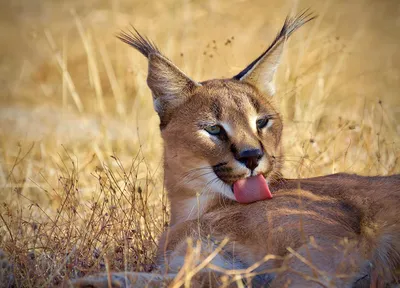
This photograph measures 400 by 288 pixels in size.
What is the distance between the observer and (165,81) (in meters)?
4.50

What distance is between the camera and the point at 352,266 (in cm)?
326

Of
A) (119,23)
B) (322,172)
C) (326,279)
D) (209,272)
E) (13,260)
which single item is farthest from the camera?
(119,23)

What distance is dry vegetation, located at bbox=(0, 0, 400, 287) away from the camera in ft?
14.7

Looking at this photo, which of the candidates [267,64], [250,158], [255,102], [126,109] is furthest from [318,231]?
[126,109]

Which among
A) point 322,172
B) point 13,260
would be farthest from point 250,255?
point 322,172

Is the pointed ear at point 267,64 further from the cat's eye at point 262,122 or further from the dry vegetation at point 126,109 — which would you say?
the dry vegetation at point 126,109

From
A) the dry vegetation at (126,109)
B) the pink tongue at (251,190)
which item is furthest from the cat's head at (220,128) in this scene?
the dry vegetation at (126,109)

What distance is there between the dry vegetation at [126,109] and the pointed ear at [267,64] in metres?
0.69

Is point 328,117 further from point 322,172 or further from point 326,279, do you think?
point 326,279

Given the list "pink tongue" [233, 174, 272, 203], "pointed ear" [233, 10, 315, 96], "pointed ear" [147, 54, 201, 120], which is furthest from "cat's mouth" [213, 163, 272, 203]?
"pointed ear" [233, 10, 315, 96]

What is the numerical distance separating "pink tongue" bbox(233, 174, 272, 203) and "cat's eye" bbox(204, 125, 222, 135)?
39 centimetres

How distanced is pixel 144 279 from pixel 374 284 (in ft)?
3.63

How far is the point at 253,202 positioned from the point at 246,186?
110mm

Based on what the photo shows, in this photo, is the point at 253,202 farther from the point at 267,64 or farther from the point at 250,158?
the point at 267,64
